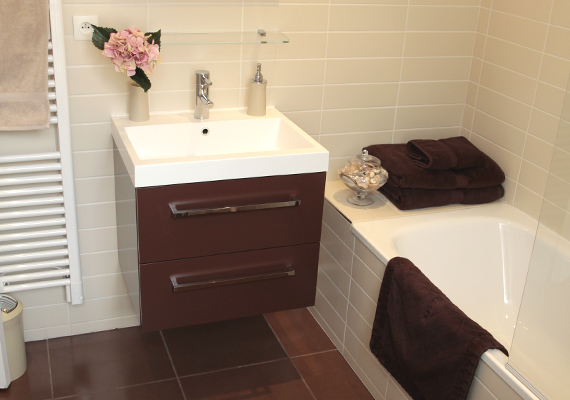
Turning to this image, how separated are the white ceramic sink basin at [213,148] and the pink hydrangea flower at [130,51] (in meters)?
0.22

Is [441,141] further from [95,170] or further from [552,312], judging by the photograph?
[95,170]

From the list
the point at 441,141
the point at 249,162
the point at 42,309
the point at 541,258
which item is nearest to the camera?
the point at 541,258

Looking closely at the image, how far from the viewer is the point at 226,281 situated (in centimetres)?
200

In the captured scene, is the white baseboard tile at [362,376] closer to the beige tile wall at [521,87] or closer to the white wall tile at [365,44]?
the beige tile wall at [521,87]

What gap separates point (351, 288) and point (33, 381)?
3.89 feet

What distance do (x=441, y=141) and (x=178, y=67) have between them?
1092mm

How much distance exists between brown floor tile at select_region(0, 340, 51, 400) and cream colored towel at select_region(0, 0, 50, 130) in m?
0.90

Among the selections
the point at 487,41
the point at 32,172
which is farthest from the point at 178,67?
the point at 487,41

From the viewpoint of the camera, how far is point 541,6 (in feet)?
7.41

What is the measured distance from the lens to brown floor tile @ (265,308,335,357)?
2.50m

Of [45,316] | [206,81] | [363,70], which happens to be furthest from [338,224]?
[45,316]

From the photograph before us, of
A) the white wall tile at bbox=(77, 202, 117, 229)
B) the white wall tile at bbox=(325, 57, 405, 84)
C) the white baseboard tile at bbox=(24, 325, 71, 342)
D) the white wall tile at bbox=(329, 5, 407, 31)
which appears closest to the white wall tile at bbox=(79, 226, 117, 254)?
the white wall tile at bbox=(77, 202, 117, 229)

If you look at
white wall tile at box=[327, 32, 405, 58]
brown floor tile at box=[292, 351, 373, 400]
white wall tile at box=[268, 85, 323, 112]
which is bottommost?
brown floor tile at box=[292, 351, 373, 400]

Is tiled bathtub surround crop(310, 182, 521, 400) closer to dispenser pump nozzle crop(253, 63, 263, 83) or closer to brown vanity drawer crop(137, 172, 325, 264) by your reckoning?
brown vanity drawer crop(137, 172, 325, 264)
